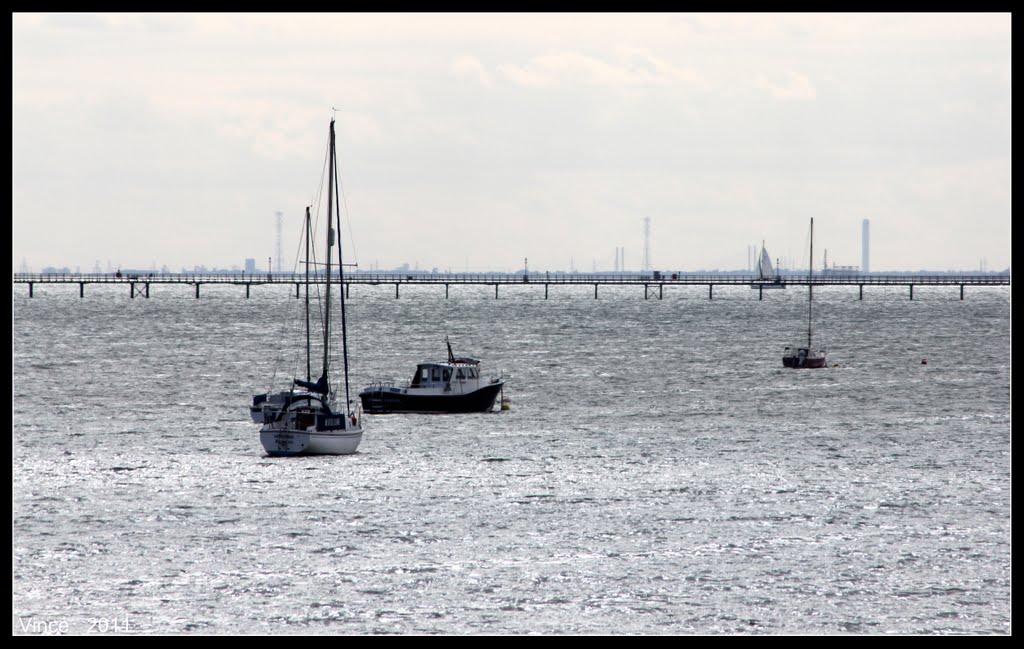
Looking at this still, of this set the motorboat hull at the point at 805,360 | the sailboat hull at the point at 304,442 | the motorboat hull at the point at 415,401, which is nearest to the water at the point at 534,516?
the sailboat hull at the point at 304,442

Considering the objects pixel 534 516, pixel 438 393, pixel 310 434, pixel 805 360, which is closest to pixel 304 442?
pixel 310 434

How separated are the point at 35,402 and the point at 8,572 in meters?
47.5

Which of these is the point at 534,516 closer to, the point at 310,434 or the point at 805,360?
the point at 310,434

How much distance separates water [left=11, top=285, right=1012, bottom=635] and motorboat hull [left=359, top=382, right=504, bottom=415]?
1.32 meters

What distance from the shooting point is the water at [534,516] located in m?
32.7

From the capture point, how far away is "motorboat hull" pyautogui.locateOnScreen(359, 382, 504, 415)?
227ft

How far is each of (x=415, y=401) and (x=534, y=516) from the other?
88.4 ft

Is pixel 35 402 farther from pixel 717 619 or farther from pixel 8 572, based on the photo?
pixel 717 619

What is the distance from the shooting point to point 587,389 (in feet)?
282

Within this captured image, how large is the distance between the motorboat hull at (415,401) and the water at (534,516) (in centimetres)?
132

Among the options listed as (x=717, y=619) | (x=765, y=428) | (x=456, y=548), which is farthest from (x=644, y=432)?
(x=717, y=619)

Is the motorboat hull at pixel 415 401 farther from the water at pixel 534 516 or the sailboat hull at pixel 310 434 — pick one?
the sailboat hull at pixel 310 434

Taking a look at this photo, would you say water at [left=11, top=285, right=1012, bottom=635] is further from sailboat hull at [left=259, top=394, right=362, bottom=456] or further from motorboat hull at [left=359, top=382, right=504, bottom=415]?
motorboat hull at [left=359, top=382, right=504, bottom=415]

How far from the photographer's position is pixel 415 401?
69.2 metres
